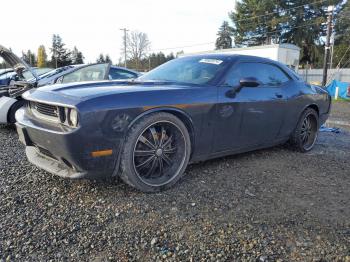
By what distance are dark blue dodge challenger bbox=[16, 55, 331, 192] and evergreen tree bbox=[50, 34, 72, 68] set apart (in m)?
72.1

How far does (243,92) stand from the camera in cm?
379

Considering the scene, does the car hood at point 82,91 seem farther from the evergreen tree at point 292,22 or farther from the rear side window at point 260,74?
the evergreen tree at point 292,22

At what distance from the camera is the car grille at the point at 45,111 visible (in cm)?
288

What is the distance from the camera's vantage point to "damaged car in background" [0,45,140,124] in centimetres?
592

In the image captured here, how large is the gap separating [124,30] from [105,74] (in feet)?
178

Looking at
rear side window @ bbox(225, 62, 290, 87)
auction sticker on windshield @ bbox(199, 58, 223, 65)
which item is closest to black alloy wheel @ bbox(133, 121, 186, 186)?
rear side window @ bbox(225, 62, 290, 87)

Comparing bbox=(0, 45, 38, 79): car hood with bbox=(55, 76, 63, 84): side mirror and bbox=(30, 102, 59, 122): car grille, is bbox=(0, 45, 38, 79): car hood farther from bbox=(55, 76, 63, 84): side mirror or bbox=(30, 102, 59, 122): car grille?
bbox=(30, 102, 59, 122): car grille

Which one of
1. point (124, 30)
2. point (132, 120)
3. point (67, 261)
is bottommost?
point (67, 261)

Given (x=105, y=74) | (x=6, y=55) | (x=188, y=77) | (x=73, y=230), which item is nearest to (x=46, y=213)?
(x=73, y=230)

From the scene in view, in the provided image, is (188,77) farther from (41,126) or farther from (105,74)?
(105,74)

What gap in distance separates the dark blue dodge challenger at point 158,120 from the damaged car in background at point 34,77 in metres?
2.56

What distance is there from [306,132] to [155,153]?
2.96 metres

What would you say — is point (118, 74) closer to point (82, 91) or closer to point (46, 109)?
point (46, 109)

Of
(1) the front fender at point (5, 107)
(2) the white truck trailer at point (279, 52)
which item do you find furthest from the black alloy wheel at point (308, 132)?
(2) the white truck trailer at point (279, 52)
